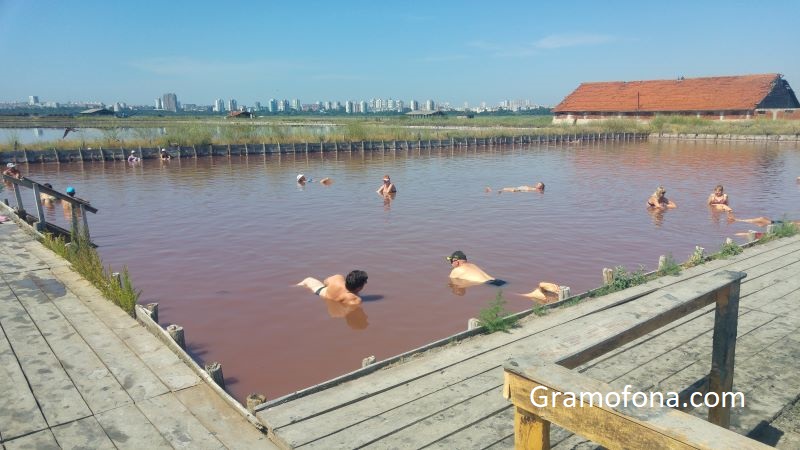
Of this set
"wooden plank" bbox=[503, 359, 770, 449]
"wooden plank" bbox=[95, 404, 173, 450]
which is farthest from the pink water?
"wooden plank" bbox=[503, 359, 770, 449]

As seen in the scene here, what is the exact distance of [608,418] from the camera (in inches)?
71.9

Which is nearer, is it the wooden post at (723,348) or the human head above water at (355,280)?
the wooden post at (723,348)

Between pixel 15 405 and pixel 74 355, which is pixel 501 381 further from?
pixel 74 355

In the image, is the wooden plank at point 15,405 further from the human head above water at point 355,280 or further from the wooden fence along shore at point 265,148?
the wooden fence along shore at point 265,148

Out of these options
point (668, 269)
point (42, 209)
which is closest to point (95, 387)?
point (668, 269)

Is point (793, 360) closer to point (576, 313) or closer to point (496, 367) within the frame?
point (576, 313)

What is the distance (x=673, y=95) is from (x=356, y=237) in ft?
196

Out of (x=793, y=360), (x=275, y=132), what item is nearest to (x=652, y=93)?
(x=275, y=132)

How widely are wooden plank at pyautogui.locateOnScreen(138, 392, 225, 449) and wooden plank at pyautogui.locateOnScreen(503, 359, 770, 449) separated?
2.64 metres

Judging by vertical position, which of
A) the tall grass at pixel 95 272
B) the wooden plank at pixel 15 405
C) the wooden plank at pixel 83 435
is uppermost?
the tall grass at pixel 95 272

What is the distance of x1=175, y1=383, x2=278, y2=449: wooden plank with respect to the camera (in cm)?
387

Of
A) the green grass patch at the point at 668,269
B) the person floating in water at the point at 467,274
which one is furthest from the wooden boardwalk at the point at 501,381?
the person floating in water at the point at 467,274

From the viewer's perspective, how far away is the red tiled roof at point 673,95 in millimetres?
54375

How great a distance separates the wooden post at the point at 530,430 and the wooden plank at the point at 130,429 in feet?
8.97
